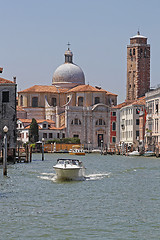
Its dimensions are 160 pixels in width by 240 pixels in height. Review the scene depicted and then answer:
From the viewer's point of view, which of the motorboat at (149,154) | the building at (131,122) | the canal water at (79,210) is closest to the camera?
the canal water at (79,210)

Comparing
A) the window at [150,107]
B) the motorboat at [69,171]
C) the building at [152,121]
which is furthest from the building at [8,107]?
the window at [150,107]

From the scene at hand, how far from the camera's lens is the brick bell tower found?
104875 millimetres

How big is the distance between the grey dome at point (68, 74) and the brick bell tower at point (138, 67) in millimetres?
11408

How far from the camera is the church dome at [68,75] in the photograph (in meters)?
114

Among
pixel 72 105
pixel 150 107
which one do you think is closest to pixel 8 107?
pixel 150 107

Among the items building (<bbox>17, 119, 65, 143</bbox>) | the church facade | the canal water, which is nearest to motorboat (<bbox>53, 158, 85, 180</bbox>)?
the canal water

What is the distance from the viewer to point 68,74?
4481 inches

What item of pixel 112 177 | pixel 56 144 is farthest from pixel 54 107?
pixel 112 177

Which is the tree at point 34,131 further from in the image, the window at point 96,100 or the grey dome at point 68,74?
the grey dome at point 68,74

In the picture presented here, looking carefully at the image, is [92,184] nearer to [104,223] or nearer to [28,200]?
[28,200]

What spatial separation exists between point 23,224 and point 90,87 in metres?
92.2

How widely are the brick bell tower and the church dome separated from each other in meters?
11.4

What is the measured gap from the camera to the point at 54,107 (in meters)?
108

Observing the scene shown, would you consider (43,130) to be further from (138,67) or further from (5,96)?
(5,96)
